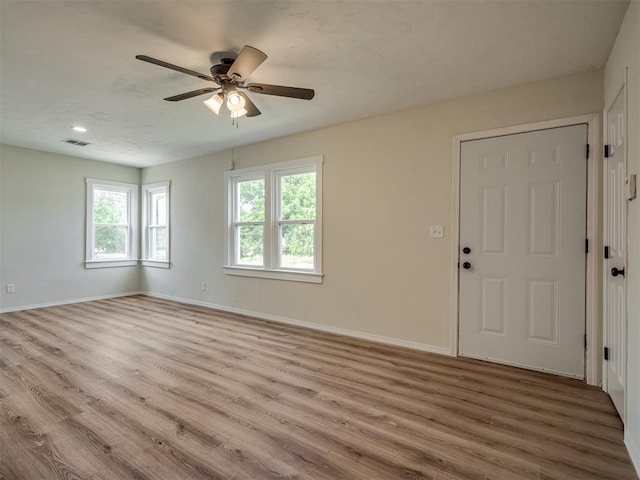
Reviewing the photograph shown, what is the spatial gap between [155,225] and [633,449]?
6.93 metres

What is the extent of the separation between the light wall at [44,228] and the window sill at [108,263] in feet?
0.27

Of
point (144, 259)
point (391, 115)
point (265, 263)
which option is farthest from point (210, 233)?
point (391, 115)

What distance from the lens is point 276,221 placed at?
185 inches

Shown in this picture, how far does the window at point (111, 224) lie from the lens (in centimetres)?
600

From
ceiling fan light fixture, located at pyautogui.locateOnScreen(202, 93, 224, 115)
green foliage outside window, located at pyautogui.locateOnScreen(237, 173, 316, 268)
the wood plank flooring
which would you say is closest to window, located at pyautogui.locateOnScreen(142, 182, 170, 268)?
green foliage outside window, located at pyautogui.locateOnScreen(237, 173, 316, 268)

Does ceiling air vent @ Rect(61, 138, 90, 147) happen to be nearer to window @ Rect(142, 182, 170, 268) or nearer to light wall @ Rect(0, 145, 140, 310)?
light wall @ Rect(0, 145, 140, 310)

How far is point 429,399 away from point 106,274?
6.15m

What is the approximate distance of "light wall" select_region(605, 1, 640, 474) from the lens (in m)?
1.75

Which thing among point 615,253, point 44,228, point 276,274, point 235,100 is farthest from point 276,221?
point 44,228

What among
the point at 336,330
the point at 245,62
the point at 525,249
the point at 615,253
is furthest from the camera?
the point at 336,330

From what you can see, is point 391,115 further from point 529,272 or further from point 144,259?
point 144,259

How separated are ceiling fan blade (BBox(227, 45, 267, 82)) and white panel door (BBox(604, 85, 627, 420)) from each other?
235cm

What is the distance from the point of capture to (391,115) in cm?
367

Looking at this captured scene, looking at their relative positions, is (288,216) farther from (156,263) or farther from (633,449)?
(633,449)
